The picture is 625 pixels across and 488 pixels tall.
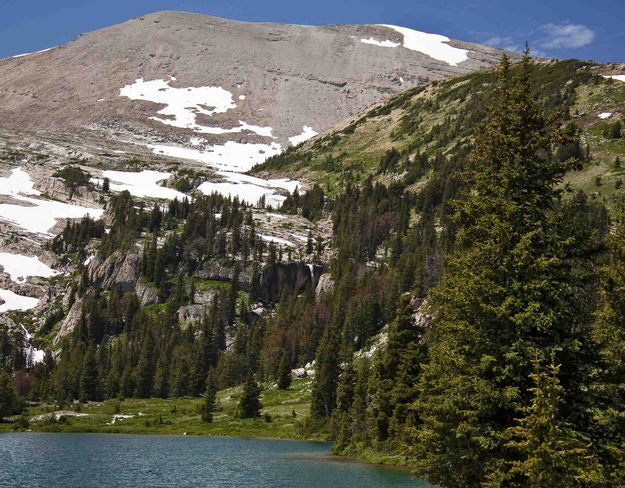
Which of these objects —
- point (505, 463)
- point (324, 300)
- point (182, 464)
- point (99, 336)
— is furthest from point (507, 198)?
point (99, 336)

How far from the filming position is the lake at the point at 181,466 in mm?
54250

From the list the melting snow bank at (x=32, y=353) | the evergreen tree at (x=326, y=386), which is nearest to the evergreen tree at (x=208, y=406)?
the evergreen tree at (x=326, y=386)

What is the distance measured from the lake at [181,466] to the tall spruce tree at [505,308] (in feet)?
99.0

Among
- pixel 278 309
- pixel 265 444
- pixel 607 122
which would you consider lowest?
pixel 265 444

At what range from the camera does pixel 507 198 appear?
26047 millimetres

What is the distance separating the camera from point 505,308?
23.6 meters

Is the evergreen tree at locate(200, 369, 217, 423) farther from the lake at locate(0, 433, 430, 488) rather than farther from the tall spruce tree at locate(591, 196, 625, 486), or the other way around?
the tall spruce tree at locate(591, 196, 625, 486)

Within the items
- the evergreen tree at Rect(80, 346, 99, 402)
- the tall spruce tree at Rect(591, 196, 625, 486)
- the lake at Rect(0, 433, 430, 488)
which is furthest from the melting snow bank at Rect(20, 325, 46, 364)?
the tall spruce tree at Rect(591, 196, 625, 486)

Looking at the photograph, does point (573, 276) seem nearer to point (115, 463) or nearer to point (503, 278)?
point (503, 278)

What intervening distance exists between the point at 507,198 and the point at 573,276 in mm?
3773

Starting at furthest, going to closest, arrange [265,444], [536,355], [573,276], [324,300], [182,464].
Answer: [324,300], [265,444], [182,464], [573,276], [536,355]

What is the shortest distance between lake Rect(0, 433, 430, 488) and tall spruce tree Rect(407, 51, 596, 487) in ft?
99.0

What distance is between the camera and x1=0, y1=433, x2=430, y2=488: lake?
54.2m

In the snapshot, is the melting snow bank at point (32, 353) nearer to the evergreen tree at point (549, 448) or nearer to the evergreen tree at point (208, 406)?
the evergreen tree at point (208, 406)
